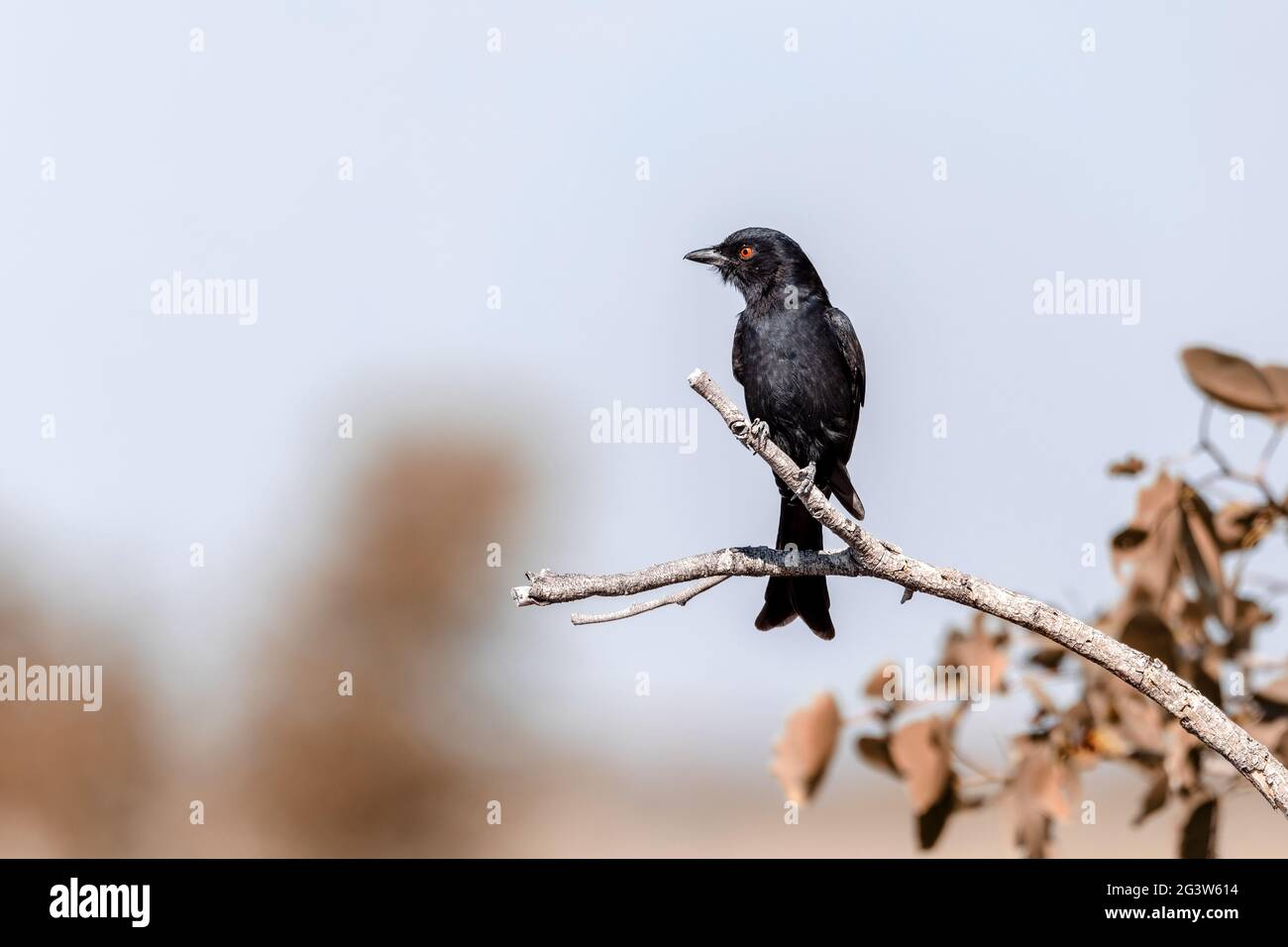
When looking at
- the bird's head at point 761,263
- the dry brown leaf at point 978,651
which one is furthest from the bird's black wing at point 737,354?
the dry brown leaf at point 978,651

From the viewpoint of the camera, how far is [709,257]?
517 cm

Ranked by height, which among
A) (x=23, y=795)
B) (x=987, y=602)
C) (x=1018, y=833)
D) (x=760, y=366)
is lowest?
(x=23, y=795)

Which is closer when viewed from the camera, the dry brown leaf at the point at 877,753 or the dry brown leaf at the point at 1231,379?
the dry brown leaf at the point at 1231,379

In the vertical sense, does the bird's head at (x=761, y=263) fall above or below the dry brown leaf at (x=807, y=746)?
above

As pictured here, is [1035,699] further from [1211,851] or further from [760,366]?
[760,366]

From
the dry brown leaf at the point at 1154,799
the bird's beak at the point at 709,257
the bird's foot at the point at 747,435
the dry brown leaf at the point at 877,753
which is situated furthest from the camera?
the bird's beak at the point at 709,257

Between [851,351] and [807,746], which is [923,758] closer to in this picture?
[807,746]

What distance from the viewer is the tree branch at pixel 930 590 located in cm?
233

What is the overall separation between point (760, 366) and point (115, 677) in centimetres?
1607

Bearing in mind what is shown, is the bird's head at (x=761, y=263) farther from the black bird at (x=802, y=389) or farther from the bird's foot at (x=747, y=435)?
the bird's foot at (x=747, y=435)

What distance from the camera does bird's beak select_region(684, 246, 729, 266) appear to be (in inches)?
203

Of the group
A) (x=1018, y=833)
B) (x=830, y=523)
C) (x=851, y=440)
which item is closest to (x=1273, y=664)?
(x=1018, y=833)

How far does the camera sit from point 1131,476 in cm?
338

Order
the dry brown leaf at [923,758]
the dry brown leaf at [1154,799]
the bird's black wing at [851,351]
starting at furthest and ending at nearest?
the bird's black wing at [851,351] < the dry brown leaf at [1154,799] < the dry brown leaf at [923,758]
